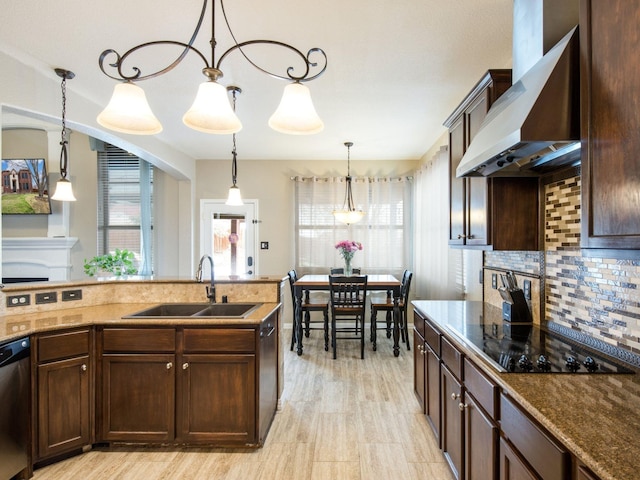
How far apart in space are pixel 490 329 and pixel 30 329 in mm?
2664

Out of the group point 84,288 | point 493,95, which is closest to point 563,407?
point 493,95

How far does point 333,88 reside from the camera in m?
2.89

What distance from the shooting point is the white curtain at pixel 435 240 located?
3.72m

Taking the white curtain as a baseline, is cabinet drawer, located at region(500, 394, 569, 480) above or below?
below

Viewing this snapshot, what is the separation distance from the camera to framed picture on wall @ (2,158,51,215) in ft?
15.7

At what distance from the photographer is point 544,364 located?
132cm

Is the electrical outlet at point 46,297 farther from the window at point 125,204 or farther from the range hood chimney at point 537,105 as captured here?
the range hood chimney at point 537,105

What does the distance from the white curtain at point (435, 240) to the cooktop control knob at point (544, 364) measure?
2200 millimetres

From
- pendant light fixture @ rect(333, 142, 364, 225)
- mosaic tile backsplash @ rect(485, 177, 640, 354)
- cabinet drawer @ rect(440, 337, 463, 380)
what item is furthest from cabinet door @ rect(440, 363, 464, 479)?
pendant light fixture @ rect(333, 142, 364, 225)

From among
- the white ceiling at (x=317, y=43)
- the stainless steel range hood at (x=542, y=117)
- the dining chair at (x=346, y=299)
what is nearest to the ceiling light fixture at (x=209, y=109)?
the white ceiling at (x=317, y=43)

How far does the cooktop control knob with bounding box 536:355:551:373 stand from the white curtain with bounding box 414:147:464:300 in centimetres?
220

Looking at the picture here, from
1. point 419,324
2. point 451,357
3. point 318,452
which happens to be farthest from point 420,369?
point 318,452

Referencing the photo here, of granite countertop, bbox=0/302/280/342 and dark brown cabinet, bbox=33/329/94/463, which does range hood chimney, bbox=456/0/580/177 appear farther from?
dark brown cabinet, bbox=33/329/94/463

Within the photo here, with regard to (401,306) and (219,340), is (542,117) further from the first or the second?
(401,306)
